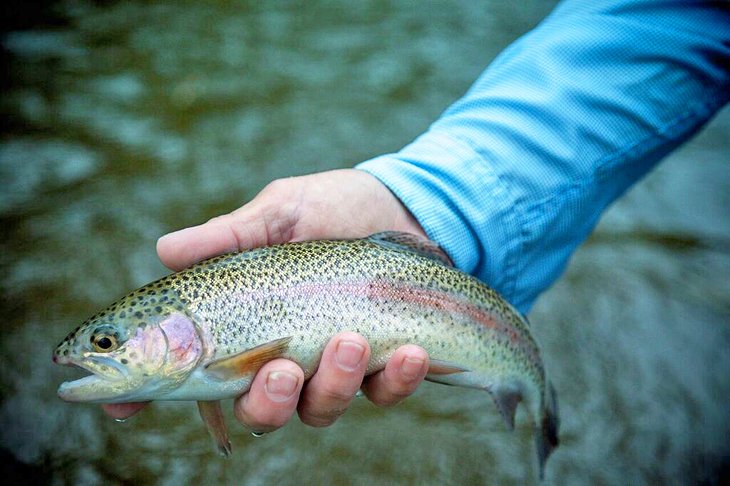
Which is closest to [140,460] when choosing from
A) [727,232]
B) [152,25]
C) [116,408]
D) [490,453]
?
[116,408]

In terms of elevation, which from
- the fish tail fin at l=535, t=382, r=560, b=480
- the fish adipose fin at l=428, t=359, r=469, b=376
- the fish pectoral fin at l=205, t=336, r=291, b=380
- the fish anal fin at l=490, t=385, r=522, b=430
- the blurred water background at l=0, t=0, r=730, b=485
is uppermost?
the fish pectoral fin at l=205, t=336, r=291, b=380

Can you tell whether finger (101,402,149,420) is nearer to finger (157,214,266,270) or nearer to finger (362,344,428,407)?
finger (157,214,266,270)

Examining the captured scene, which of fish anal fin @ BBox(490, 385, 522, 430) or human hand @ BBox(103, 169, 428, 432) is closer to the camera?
human hand @ BBox(103, 169, 428, 432)

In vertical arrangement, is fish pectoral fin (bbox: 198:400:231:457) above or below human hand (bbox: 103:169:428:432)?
below

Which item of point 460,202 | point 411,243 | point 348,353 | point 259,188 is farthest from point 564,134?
point 259,188

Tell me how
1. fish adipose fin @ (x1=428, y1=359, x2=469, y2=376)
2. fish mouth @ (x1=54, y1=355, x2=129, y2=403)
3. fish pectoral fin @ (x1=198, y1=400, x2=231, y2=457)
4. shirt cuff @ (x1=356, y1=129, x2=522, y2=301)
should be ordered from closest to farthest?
fish mouth @ (x1=54, y1=355, x2=129, y2=403) → fish pectoral fin @ (x1=198, y1=400, x2=231, y2=457) → fish adipose fin @ (x1=428, y1=359, x2=469, y2=376) → shirt cuff @ (x1=356, y1=129, x2=522, y2=301)

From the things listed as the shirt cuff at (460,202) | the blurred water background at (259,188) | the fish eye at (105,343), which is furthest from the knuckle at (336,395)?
the blurred water background at (259,188)

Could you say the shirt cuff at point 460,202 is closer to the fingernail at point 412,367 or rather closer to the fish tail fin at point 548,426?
the fish tail fin at point 548,426

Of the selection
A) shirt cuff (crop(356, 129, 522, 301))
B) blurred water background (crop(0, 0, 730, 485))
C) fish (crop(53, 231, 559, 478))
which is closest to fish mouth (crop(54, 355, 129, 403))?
fish (crop(53, 231, 559, 478))
